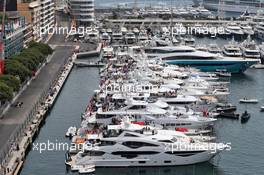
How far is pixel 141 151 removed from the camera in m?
28.5

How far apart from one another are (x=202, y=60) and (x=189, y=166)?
26743 mm

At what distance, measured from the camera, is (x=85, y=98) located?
4272 cm

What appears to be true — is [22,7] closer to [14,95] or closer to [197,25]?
[14,95]

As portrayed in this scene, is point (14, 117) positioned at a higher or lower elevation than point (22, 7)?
lower

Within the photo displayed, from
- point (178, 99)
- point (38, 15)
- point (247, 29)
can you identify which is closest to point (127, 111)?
point (178, 99)

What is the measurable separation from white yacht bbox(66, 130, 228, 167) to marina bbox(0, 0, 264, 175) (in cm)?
5

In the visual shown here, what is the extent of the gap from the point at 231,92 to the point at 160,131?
17.9 meters

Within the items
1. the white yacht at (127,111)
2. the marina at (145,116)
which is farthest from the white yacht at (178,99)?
the white yacht at (127,111)

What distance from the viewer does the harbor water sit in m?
28.5

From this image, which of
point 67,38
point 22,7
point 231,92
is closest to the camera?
point 231,92

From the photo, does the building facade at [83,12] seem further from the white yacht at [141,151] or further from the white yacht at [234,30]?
the white yacht at [141,151]

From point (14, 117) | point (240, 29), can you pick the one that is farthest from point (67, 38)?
point (14, 117)

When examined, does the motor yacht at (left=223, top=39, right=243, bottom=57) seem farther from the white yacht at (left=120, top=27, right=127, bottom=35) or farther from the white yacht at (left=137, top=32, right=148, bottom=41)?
the white yacht at (left=120, top=27, right=127, bottom=35)

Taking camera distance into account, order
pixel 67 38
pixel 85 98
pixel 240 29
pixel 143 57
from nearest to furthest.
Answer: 1. pixel 85 98
2. pixel 143 57
3. pixel 67 38
4. pixel 240 29
